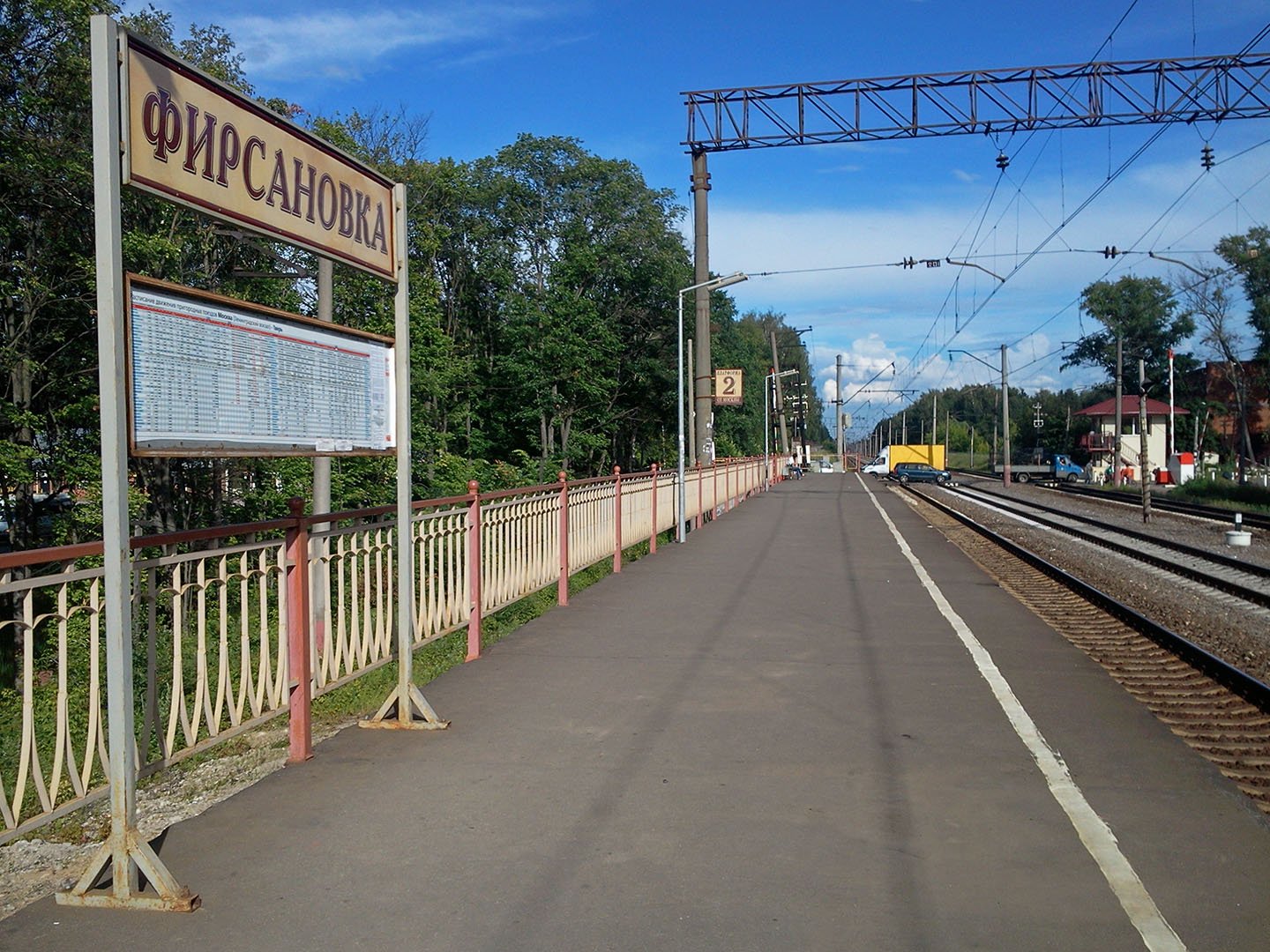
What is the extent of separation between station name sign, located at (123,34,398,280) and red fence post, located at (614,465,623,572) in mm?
8711

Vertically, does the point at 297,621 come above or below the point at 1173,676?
above

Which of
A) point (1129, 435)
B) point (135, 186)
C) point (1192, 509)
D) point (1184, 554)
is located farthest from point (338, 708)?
point (1129, 435)

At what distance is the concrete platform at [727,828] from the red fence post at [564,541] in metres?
2.98

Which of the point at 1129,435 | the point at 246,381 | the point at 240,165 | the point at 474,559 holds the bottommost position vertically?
the point at 474,559

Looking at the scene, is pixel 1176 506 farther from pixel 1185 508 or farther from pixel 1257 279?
pixel 1257 279

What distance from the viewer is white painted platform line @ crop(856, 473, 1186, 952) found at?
3715 mm

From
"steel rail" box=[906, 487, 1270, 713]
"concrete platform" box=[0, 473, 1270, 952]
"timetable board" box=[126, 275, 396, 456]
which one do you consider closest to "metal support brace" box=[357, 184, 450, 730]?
"timetable board" box=[126, 275, 396, 456]

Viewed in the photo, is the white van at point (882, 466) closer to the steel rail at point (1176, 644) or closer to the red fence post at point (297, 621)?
the steel rail at point (1176, 644)

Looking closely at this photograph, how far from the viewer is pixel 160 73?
13.2ft

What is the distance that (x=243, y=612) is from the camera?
5152mm

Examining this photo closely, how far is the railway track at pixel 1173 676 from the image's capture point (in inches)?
251

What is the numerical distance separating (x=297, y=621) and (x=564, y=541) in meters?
6.08

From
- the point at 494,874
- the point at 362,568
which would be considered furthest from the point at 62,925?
the point at 362,568

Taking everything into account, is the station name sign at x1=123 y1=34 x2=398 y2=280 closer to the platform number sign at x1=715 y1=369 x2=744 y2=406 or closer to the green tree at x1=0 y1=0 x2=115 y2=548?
the green tree at x1=0 y1=0 x2=115 y2=548
